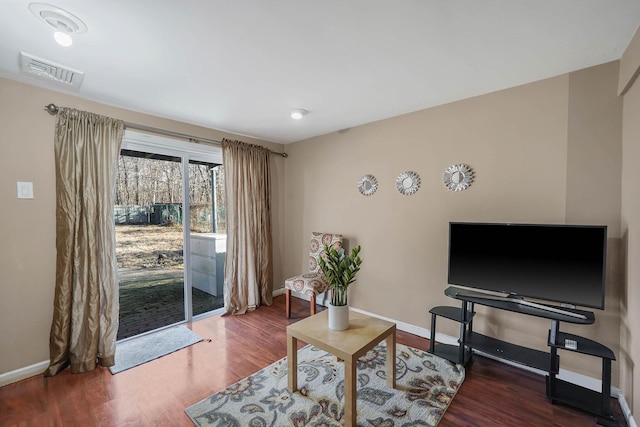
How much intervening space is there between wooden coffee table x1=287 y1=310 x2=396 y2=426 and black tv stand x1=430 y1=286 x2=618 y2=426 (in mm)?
680

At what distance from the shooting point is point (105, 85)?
2.19 metres

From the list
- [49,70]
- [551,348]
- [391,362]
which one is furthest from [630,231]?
[49,70]

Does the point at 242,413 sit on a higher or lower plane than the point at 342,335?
lower

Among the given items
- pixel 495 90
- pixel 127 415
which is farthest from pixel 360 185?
pixel 127 415

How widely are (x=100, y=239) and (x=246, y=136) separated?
6.86 feet

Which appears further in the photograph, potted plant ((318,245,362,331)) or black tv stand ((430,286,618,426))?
potted plant ((318,245,362,331))

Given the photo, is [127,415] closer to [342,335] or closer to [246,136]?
[342,335]

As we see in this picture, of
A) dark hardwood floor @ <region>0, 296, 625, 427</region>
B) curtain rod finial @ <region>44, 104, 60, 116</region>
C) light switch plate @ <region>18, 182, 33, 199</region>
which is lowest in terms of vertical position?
dark hardwood floor @ <region>0, 296, 625, 427</region>

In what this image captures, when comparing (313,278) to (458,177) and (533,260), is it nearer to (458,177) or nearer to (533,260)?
(458,177)

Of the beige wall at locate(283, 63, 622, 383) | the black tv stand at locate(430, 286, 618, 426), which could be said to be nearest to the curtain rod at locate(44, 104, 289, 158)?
the beige wall at locate(283, 63, 622, 383)

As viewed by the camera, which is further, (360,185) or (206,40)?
(360,185)

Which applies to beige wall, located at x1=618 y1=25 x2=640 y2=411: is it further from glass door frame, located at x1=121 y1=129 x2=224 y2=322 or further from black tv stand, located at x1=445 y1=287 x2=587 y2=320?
glass door frame, located at x1=121 y1=129 x2=224 y2=322

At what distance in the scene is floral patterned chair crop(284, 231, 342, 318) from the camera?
319 centimetres

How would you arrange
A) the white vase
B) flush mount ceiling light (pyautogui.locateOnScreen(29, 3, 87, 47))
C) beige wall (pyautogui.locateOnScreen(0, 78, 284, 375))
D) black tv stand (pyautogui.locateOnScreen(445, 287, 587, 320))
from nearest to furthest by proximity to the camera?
flush mount ceiling light (pyautogui.locateOnScreen(29, 3, 87, 47))
black tv stand (pyautogui.locateOnScreen(445, 287, 587, 320))
the white vase
beige wall (pyautogui.locateOnScreen(0, 78, 284, 375))
